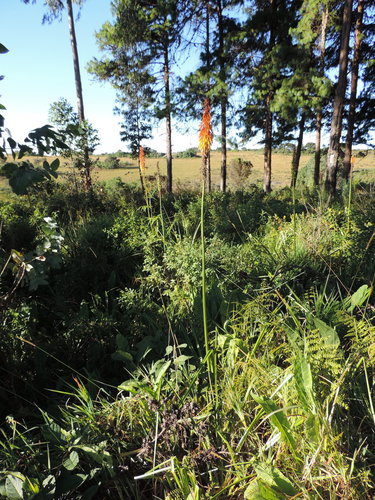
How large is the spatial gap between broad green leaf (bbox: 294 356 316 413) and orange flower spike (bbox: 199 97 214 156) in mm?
1047

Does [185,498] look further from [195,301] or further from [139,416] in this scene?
[195,301]

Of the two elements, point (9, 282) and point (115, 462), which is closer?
point (115, 462)

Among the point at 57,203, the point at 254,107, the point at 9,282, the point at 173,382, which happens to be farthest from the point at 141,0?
the point at 173,382

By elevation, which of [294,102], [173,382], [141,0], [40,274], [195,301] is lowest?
[173,382]

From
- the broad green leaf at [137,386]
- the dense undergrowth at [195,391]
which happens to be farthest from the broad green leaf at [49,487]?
the broad green leaf at [137,386]

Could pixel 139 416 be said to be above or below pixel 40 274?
below

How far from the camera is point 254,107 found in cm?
1248

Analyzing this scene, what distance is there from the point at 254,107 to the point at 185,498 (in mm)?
13676

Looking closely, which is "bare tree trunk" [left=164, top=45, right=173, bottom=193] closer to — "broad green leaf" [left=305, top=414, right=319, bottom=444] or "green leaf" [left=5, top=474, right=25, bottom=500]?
"broad green leaf" [left=305, top=414, right=319, bottom=444]

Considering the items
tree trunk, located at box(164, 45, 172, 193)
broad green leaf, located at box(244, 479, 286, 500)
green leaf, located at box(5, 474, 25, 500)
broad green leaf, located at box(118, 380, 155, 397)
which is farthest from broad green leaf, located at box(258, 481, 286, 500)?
tree trunk, located at box(164, 45, 172, 193)

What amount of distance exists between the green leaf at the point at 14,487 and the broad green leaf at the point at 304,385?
3.52 feet

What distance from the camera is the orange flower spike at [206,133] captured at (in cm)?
134

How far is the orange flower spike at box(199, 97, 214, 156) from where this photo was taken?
1.34 metres

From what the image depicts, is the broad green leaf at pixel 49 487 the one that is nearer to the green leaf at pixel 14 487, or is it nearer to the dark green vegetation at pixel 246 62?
the green leaf at pixel 14 487
